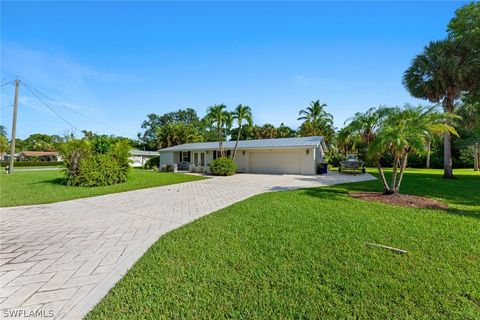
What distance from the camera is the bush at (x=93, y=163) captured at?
12.1 metres

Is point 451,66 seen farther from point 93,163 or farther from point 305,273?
point 93,163

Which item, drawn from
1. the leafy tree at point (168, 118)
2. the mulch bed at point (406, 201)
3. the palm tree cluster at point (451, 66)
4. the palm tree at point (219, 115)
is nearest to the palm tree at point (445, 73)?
the palm tree cluster at point (451, 66)

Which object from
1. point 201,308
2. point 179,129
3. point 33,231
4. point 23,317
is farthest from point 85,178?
point 179,129

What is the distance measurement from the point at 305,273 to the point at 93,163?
13.0 meters

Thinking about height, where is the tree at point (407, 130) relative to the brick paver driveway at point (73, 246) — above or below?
above

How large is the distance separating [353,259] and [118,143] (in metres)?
13.9

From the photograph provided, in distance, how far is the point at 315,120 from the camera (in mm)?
A: 31500

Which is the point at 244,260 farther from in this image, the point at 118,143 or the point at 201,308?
the point at 118,143

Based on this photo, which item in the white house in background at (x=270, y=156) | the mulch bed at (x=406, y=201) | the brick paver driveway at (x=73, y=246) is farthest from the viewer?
the white house in background at (x=270, y=156)

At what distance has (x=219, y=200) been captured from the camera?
8.66 m

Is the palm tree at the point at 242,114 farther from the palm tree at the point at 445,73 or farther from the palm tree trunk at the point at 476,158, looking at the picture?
the palm tree trunk at the point at 476,158

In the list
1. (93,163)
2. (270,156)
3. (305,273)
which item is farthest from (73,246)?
(270,156)

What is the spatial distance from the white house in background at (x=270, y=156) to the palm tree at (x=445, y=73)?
8087 millimetres

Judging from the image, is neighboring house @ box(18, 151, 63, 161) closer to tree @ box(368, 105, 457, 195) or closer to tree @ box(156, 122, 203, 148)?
tree @ box(156, 122, 203, 148)
